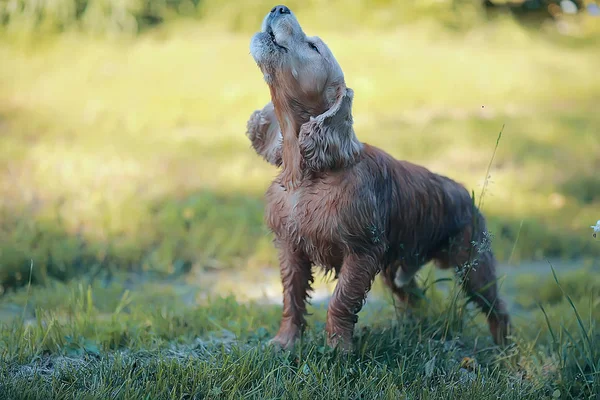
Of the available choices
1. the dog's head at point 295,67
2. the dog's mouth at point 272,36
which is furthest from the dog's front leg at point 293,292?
the dog's mouth at point 272,36

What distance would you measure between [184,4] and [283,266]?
9.11m

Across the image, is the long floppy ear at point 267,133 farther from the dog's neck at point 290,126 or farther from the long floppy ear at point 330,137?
the long floppy ear at point 330,137

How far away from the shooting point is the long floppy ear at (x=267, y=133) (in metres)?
3.57

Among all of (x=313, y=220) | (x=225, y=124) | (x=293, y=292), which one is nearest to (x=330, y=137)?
(x=313, y=220)

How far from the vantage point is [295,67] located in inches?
124

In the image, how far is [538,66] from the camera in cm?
1146

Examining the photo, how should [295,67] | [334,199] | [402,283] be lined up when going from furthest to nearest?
[402,283] → [334,199] → [295,67]

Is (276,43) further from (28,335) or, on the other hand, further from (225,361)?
(28,335)

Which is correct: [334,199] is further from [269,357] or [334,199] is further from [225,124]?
[225,124]

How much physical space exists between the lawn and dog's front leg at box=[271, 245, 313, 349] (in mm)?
107

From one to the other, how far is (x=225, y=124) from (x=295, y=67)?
5.82 meters

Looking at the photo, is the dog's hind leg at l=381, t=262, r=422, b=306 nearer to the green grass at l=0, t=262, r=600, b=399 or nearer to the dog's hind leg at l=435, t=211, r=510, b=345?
the green grass at l=0, t=262, r=600, b=399

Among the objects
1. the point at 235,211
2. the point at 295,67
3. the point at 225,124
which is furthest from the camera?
the point at 225,124

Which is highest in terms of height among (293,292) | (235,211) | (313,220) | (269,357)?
(313,220)
